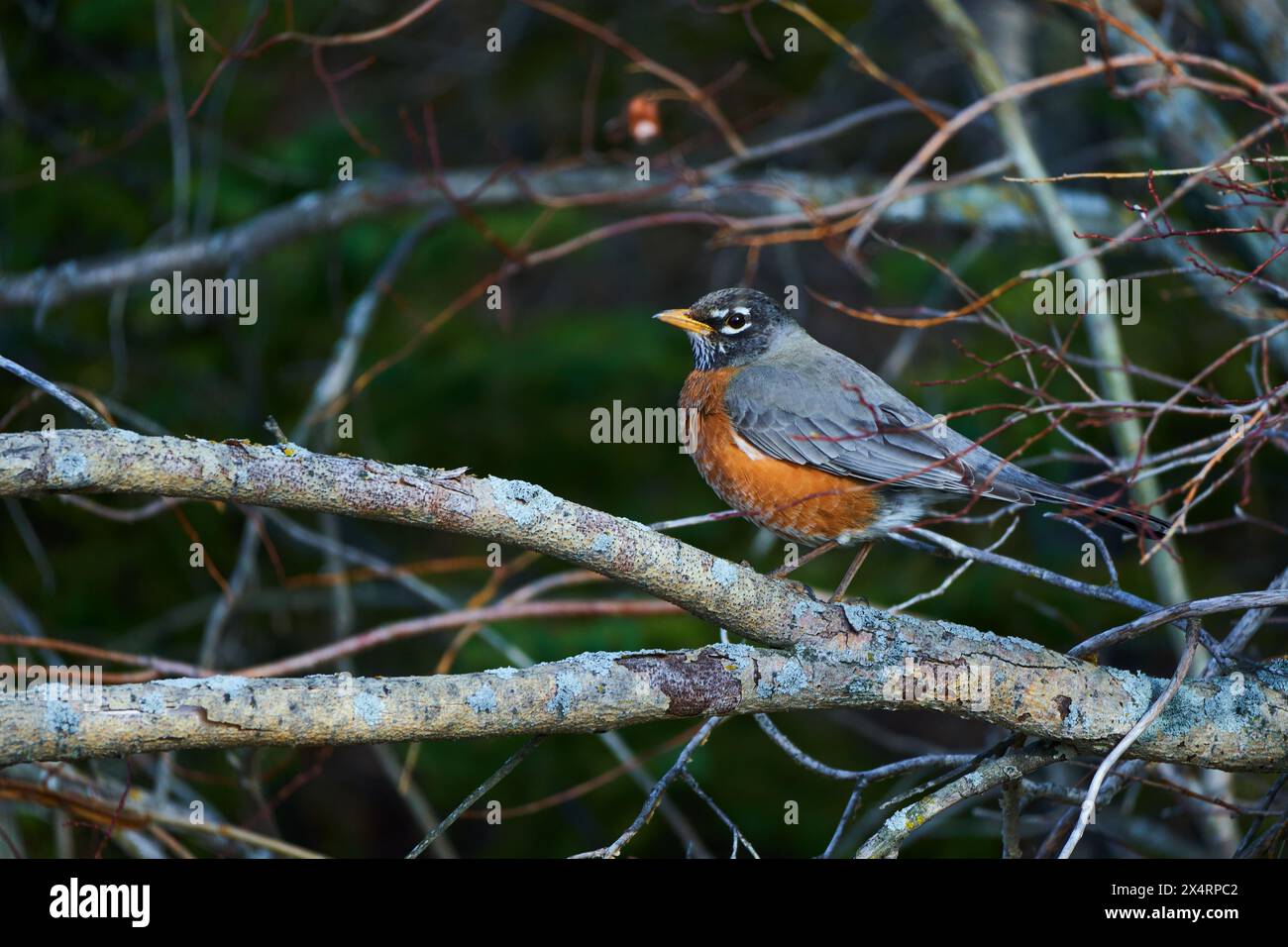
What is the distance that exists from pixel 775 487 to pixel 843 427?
0.35 metres

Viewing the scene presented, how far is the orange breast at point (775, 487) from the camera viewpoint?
411 cm

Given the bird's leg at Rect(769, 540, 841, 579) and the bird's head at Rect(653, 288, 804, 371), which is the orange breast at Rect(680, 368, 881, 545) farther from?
the bird's head at Rect(653, 288, 804, 371)

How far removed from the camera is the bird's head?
492cm

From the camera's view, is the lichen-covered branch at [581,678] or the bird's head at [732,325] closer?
the lichen-covered branch at [581,678]

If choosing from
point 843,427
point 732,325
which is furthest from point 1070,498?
point 732,325

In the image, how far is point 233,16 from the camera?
22.2ft

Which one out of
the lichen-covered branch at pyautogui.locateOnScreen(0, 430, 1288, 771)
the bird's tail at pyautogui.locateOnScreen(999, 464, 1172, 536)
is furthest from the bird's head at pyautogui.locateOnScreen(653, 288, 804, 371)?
the lichen-covered branch at pyautogui.locateOnScreen(0, 430, 1288, 771)

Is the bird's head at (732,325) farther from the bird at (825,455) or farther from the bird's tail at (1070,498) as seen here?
the bird's tail at (1070,498)

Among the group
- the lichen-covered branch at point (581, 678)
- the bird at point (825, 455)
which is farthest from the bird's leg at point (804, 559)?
the lichen-covered branch at point (581, 678)

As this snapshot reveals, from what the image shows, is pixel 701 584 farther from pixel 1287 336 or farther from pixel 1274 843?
pixel 1287 336

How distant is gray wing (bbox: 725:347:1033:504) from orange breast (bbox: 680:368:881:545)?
4 cm

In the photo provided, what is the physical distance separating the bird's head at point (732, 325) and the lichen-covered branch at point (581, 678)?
1.93m

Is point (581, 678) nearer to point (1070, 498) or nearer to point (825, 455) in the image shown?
point (1070, 498)
